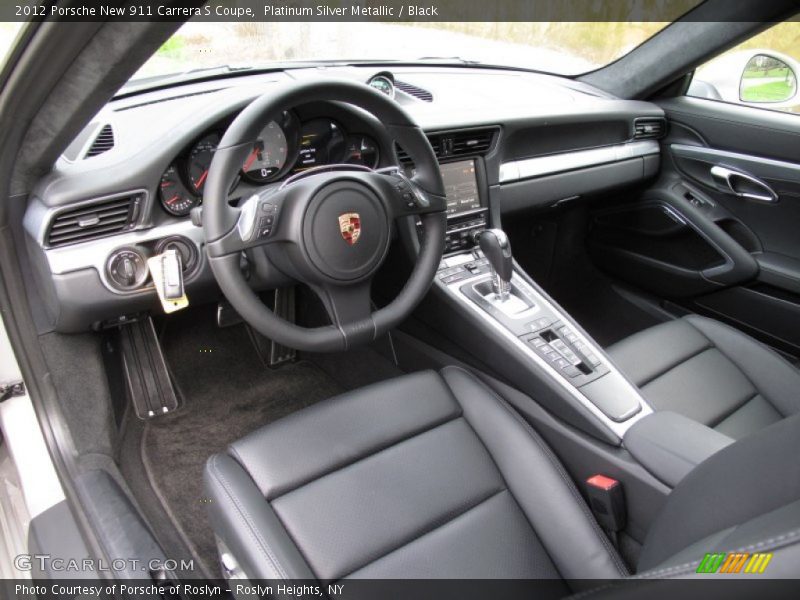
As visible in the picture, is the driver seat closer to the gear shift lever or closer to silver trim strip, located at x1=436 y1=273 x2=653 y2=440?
silver trim strip, located at x1=436 y1=273 x2=653 y2=440

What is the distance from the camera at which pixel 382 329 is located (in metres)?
1.42

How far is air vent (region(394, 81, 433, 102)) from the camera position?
6.98 feet

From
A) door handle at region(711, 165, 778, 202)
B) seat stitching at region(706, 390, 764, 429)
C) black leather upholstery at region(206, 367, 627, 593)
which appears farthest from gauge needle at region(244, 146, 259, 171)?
door handle at region(711, 165, 778, 202)

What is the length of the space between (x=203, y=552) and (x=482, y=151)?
1.46 metres

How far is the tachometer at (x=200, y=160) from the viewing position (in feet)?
4.97

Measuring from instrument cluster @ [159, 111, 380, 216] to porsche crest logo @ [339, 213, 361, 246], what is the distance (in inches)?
11.8

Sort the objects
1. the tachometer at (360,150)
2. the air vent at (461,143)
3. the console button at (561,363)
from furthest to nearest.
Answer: the air vent at (461,143) → the tachometer at (360,150) → the console button at (561,363)

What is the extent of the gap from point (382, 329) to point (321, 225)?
0.27m

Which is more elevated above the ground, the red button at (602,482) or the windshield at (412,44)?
the windshield at (412,44)

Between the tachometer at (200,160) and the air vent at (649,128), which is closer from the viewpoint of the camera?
the tachometer at (200,160)

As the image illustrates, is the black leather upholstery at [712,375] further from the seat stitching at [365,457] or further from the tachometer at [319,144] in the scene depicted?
the tachometer at [319,144]

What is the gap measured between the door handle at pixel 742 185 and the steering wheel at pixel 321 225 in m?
1.34

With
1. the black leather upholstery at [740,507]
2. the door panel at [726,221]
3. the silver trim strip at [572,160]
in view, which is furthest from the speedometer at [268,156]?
the door panel at [726,221]

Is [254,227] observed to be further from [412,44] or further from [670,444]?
[412,44]
